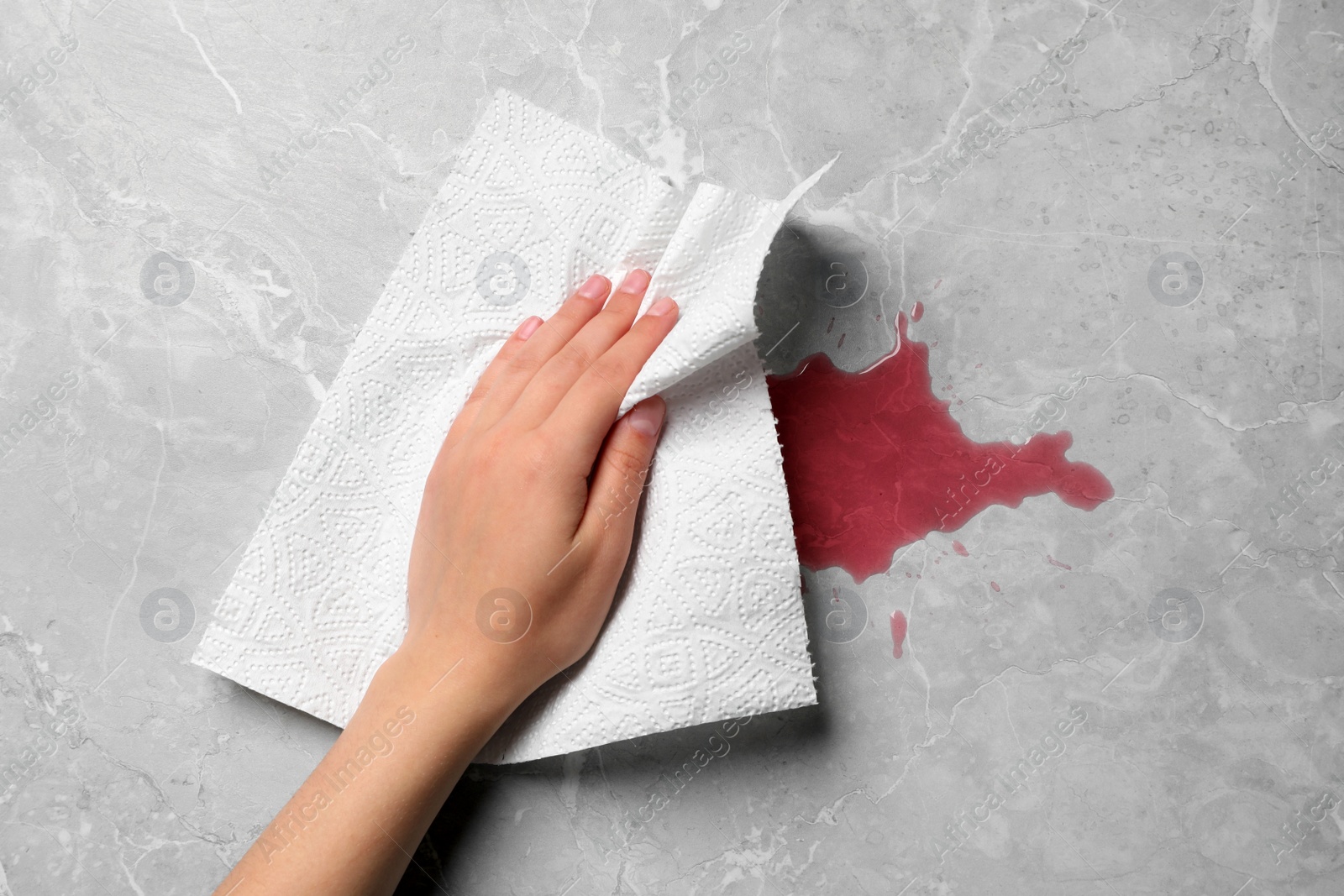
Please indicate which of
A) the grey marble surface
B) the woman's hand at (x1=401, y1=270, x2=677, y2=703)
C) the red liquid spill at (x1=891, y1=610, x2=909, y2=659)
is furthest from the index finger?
the red liquid spill at (x1=891, y1=610, x2=909, y2=659)

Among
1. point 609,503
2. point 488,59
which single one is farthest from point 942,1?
point 609,503

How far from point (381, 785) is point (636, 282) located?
0.37m

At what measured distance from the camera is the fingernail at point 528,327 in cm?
61

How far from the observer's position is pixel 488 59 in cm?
68

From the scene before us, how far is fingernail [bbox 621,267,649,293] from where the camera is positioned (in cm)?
61

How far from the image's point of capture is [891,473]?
2.12 ft

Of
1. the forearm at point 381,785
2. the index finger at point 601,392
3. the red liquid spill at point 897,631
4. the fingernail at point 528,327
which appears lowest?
the red liquid spill at point 897,631

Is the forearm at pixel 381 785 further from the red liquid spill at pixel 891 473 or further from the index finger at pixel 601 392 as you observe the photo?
the red liquid spill at pixel 891 473

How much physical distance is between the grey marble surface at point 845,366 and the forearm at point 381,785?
0.08 meters

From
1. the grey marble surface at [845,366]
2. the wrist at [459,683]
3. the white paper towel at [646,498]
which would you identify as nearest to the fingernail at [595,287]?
the white paper towel at [646,498]

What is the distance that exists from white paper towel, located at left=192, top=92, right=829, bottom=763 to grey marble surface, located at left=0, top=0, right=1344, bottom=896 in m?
0.07

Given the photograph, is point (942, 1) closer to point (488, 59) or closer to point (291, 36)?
point (488, 59)

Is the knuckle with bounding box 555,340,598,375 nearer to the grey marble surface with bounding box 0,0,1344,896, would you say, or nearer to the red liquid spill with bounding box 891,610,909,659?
the grey marble surface with bounding box 0,0,1344,896

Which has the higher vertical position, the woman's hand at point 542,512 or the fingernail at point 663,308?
the fingernail at point 663,308
